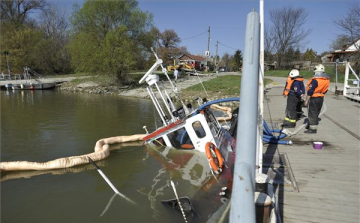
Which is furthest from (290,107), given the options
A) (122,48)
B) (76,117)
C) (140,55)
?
(140,55)

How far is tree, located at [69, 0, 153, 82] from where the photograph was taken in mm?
32094

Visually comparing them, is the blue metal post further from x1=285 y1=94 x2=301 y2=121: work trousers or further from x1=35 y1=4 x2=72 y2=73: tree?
x1=35 y1=4 x2=72 y2=73: tree

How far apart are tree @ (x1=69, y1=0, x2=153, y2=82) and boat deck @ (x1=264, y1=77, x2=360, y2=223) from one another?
85.1 feet

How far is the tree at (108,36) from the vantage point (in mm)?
32094

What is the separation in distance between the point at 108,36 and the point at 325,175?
30.2 meters

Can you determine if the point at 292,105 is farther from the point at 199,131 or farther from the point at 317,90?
the point at 199,131

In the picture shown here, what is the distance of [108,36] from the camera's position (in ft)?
104

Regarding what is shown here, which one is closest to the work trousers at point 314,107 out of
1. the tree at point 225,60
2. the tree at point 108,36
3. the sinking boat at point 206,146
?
the sinking boat at point 206,146

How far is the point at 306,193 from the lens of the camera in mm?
4719

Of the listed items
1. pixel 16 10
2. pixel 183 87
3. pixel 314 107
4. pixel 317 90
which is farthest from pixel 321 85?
pixel 16 10

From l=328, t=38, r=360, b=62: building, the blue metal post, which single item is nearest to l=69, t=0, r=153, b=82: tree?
l=328, t=38, r=360, b=62: building

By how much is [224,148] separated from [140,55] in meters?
29.3

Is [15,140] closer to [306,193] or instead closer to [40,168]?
[40,168]

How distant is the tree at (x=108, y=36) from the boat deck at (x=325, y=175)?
85.1ft
